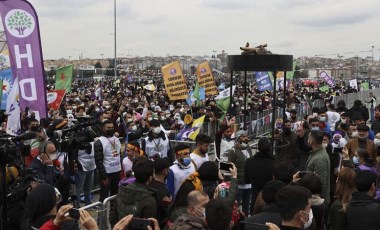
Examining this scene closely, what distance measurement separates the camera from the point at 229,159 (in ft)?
22.6

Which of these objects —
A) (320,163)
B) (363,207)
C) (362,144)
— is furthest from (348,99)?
(363,207)

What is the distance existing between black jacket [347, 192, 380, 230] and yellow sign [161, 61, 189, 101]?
11777mm

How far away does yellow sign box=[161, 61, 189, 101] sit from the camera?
622 inches

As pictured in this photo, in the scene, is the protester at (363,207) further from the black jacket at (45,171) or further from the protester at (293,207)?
the black jacket at (45,171)

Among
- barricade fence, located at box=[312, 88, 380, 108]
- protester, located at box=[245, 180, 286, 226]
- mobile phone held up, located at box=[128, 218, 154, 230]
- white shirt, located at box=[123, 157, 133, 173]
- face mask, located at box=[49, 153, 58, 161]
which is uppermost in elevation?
mobile phone held up, located at box=[128, 218, 154, 230]

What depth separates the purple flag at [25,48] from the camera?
26.0ft

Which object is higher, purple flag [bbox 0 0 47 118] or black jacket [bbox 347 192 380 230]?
purple flag [bbox 0 0 47 118]

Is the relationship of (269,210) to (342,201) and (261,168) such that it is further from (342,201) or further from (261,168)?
(261,168)

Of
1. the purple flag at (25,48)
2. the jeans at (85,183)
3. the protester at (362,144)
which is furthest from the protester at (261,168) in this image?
the purple flag at (25,48)

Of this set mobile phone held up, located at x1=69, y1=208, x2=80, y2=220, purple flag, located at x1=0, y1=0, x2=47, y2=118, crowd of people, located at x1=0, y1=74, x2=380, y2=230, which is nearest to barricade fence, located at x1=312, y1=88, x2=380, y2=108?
crowd of people, located at x1=0, y1=74, x2=380, y2=230

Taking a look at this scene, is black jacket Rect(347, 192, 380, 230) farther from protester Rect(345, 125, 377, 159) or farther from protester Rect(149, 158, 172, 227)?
protester Rect(345, 125, 377, 159)

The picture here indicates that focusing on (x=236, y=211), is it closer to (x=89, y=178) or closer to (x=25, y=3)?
(x=89, y=178)

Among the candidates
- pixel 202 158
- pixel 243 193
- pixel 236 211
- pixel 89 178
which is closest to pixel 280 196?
pixel 236 211

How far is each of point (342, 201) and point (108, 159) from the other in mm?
4303
